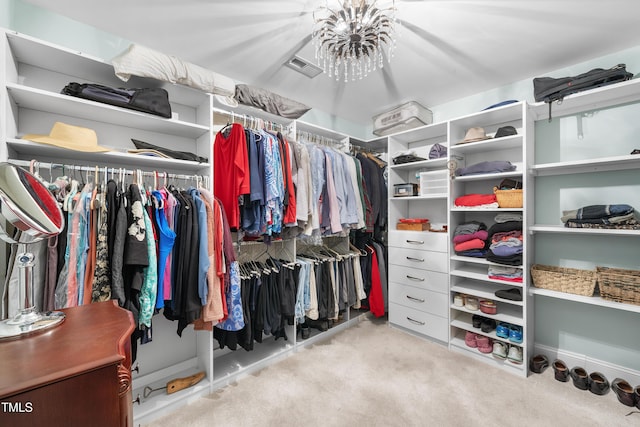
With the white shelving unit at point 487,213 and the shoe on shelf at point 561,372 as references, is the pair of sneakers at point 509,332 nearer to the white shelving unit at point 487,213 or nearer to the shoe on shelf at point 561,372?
the white shelving unit at point 487,213

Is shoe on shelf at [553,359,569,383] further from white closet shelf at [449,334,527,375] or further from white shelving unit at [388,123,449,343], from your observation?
white shelving unit at [388,123,449,343]

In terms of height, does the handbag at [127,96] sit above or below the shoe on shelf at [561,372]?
above

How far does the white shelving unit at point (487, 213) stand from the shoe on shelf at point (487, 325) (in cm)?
3

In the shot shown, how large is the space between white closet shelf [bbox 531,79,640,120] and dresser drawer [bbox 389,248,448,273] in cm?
141

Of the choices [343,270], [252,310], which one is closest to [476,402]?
[343,270]

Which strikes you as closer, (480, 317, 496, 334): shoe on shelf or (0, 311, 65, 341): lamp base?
(0, 311, 65, 341): lamp base

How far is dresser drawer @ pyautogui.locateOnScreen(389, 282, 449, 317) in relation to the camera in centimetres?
247

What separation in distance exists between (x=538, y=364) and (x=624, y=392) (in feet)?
1.45

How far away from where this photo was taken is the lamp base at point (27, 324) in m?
0.67

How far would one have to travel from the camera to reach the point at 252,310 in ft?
6.67

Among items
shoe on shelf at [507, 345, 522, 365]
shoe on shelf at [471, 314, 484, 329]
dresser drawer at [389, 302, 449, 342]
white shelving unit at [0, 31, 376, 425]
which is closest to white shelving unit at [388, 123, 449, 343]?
dresser drawer at [389, 302, 449, 342]

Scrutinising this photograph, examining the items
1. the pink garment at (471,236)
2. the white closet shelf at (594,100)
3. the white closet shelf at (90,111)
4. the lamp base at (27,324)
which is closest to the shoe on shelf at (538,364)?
the pink garment at (471,236)

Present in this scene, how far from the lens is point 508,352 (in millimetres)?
2115

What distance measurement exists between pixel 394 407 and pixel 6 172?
214cm
